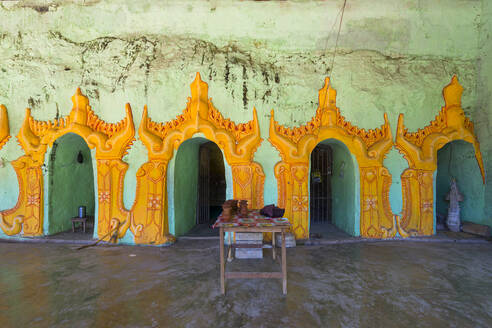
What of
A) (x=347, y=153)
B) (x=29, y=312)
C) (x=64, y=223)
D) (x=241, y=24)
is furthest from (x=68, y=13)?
(x=347, y=153)

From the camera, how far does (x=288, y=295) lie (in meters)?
3.12

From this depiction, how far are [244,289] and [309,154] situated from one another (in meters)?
3.27

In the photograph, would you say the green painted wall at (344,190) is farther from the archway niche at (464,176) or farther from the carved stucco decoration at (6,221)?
the carved stucco decoration at (6,221)

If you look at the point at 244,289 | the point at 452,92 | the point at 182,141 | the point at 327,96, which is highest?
the point at 452,92

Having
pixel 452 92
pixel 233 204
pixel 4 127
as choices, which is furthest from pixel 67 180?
A: pixel 452 92

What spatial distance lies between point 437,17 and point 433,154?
3218 millimetres

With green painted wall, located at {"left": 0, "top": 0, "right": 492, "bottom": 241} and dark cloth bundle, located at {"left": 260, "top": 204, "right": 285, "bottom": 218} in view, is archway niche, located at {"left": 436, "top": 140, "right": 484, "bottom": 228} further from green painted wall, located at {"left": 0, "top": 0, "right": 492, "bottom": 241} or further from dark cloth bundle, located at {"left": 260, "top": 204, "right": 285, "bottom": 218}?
dark cloth bundle, located at {"left": 260, "top": 204, "right": 285, "bottom": 218}

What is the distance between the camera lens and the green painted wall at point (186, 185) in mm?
5723

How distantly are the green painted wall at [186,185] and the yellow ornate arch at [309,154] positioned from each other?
2.17 metres

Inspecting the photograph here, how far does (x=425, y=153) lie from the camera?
5.66 m

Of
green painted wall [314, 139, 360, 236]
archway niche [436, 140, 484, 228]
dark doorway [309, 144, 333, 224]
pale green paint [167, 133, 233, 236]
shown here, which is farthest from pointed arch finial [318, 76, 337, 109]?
archway niche [436, 140, 484, 228]

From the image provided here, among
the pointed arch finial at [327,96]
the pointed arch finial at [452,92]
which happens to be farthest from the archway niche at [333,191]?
the pointed arch finial at [452,92]

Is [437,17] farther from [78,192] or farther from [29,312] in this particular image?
[78,192]

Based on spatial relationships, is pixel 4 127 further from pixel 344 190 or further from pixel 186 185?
pixel 344 190
